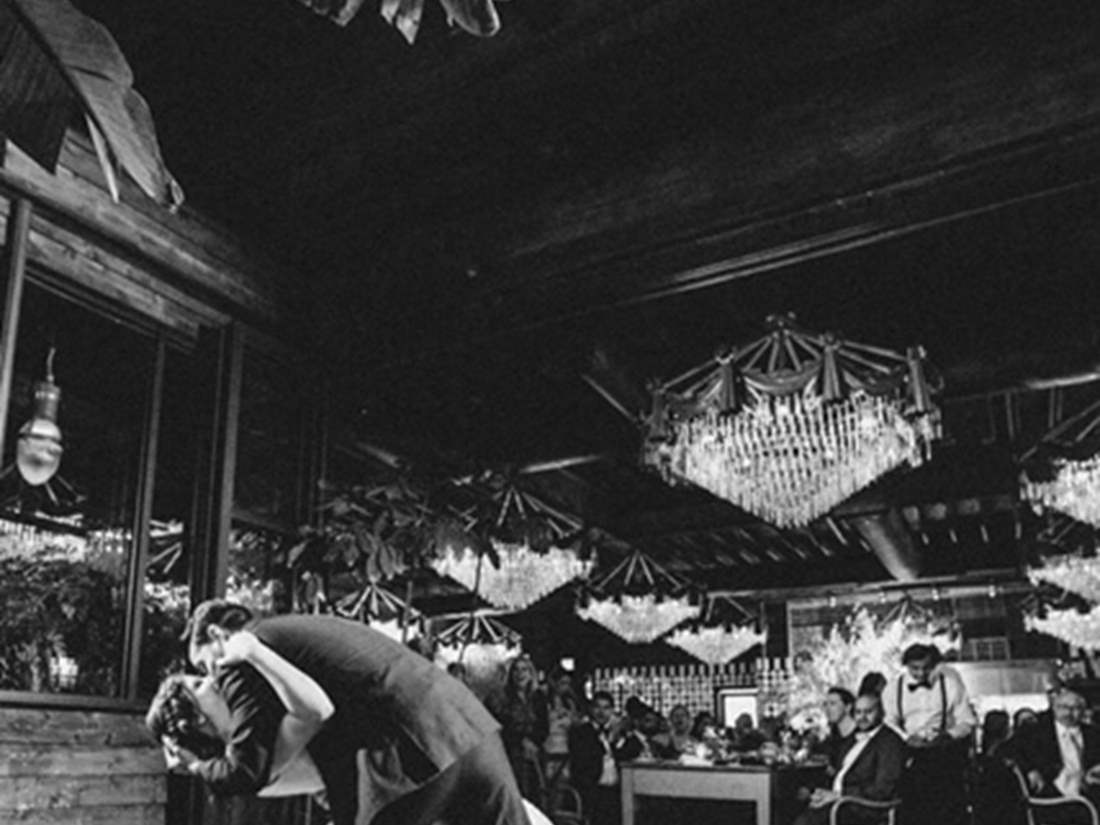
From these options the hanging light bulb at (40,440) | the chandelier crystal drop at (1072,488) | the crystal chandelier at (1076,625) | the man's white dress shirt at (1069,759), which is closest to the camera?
the hanging light bulb at (40,440)

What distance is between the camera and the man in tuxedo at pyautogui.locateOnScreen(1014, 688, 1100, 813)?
22.4ft

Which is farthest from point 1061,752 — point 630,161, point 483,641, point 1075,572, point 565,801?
point 483,641

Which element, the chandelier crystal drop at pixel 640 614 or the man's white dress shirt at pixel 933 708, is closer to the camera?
the man's white dress shirt at pixel 933 708

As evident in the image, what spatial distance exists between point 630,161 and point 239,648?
278cm

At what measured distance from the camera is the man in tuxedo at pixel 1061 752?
6824 millimetres

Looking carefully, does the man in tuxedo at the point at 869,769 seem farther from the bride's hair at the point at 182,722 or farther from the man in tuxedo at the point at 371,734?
the bride's hair at the point at 182,722

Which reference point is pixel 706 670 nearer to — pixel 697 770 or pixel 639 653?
pixel 639 653

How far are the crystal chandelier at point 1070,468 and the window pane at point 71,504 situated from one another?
516cm

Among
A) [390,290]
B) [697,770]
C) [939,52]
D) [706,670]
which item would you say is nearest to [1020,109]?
[939,52]

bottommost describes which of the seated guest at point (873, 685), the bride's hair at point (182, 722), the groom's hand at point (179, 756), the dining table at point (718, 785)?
the dining table at point (718, 785)

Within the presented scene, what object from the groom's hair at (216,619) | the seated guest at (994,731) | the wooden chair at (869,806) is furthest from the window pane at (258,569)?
the seated guest at (994,731)

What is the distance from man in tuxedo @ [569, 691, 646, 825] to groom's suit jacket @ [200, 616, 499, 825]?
19.5 feet

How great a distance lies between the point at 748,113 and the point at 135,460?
2735 millimetres

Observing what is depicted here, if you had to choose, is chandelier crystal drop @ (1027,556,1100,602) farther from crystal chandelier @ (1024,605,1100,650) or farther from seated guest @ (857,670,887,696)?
seated guest @ (857,670,887,696)
